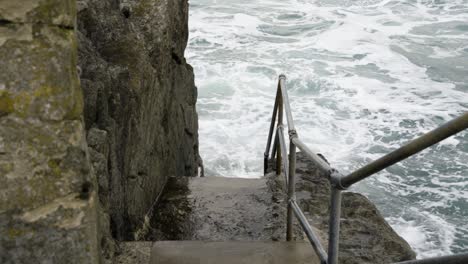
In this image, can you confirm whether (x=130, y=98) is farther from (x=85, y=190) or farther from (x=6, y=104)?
(x=6, y=104)

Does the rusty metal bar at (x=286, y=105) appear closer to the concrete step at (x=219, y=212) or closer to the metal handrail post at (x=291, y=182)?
the metal handrail post at (x=291, y=182)

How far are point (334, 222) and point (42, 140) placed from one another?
102 centimetres

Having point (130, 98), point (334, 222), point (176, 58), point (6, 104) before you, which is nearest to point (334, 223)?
point (334, 222)

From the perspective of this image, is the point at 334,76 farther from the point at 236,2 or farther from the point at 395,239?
the point at 395,239

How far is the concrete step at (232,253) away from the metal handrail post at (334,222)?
2.64 feet

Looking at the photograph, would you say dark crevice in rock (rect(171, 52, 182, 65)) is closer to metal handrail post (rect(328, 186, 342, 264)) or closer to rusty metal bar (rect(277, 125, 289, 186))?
rusty metal bar (rect(277, 125, 289, 186))

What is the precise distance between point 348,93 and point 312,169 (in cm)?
865

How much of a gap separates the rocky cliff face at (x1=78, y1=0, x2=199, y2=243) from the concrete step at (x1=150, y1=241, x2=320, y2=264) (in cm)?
34

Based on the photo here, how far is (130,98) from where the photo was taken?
3.63m

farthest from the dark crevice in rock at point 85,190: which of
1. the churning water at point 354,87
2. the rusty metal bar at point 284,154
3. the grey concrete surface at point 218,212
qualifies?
the churning water at point 354,87

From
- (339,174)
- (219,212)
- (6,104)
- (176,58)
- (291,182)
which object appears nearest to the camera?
(6,104)

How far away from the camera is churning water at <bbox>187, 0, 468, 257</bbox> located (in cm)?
905

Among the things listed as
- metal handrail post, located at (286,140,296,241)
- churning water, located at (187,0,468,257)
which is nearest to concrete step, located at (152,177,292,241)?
metal handrail post, located at (286,140,296,241)

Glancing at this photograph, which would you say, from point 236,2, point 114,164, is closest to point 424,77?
point 236,2
